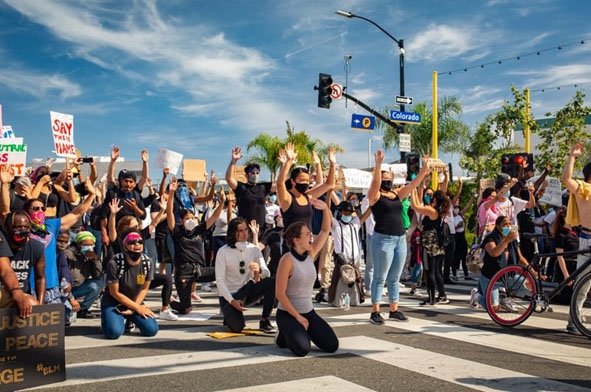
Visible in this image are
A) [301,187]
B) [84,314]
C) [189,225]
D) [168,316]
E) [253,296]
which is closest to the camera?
[253,296]

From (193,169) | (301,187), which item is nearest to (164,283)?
(301,187)

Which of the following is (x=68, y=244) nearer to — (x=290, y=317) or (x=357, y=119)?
(x=290, y=317)

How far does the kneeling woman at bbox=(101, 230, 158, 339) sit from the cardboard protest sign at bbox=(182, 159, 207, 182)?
7925 mm

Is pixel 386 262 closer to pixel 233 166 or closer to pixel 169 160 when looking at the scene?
pixel 233 166

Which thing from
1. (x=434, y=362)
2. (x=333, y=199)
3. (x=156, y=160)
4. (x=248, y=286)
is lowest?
(x=434, y=362)

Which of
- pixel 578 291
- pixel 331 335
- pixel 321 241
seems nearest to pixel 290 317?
pixel 331 335

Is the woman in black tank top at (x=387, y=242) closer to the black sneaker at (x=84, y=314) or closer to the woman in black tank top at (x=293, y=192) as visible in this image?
the woman in black tank top at (x=293, y=192)

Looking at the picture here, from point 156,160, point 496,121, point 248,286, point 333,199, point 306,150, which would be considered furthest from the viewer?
point 306,150

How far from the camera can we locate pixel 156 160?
1234 cm

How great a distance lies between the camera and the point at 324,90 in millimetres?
20516

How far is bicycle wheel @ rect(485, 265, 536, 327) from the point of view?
23.7ft

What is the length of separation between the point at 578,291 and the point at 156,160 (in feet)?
28.6

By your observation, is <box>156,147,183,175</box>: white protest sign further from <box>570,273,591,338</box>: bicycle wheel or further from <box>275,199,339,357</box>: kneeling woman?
<box>570,273,591,338</box>: bicycle wheel

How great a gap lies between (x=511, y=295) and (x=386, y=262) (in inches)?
63.1
